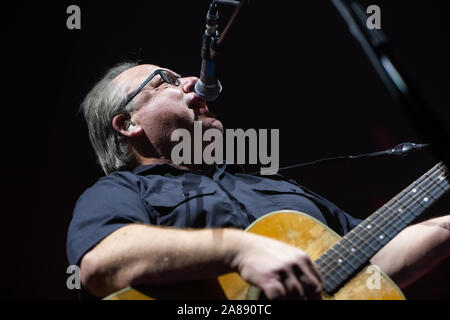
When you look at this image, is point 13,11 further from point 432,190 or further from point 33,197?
point 432,190

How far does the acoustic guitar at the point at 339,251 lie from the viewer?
3.60 ft

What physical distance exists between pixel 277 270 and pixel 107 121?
1.54m

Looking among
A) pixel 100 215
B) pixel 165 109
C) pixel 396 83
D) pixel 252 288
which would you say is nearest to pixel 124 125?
pixel 165 109

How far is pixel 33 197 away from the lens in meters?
2.24

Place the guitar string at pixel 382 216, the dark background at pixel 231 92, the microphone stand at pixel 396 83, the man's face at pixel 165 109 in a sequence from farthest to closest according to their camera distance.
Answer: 1. the dark background at pixel 231 92
2. the man's face at pixel 165 109
3. the guitar string at pixel 382 216
4. the microphone stand at pixel 396 83

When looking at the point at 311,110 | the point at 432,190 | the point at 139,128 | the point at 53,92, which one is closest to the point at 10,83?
the point at 53,92

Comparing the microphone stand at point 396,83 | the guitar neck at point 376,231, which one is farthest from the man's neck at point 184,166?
the microphone stand at point 396,83

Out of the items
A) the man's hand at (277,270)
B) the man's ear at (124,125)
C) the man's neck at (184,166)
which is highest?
the man's ear at (124,125)

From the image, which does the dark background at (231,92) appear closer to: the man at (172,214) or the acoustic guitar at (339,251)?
the man at (172,214)

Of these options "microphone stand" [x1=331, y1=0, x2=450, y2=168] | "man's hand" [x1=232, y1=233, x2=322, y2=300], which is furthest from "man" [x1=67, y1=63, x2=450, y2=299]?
"microphone stand" [x1=331, y1=0, x2=450, y2=168]

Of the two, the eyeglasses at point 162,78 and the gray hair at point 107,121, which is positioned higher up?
the eyeglasses at point 162,78

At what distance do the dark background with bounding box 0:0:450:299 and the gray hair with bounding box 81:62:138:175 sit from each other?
12cm

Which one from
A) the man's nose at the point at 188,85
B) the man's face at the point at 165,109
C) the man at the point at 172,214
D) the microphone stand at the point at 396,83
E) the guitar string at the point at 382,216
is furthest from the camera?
the man's nose at the point at 188,85

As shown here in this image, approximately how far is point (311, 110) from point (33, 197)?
5.94 feet
